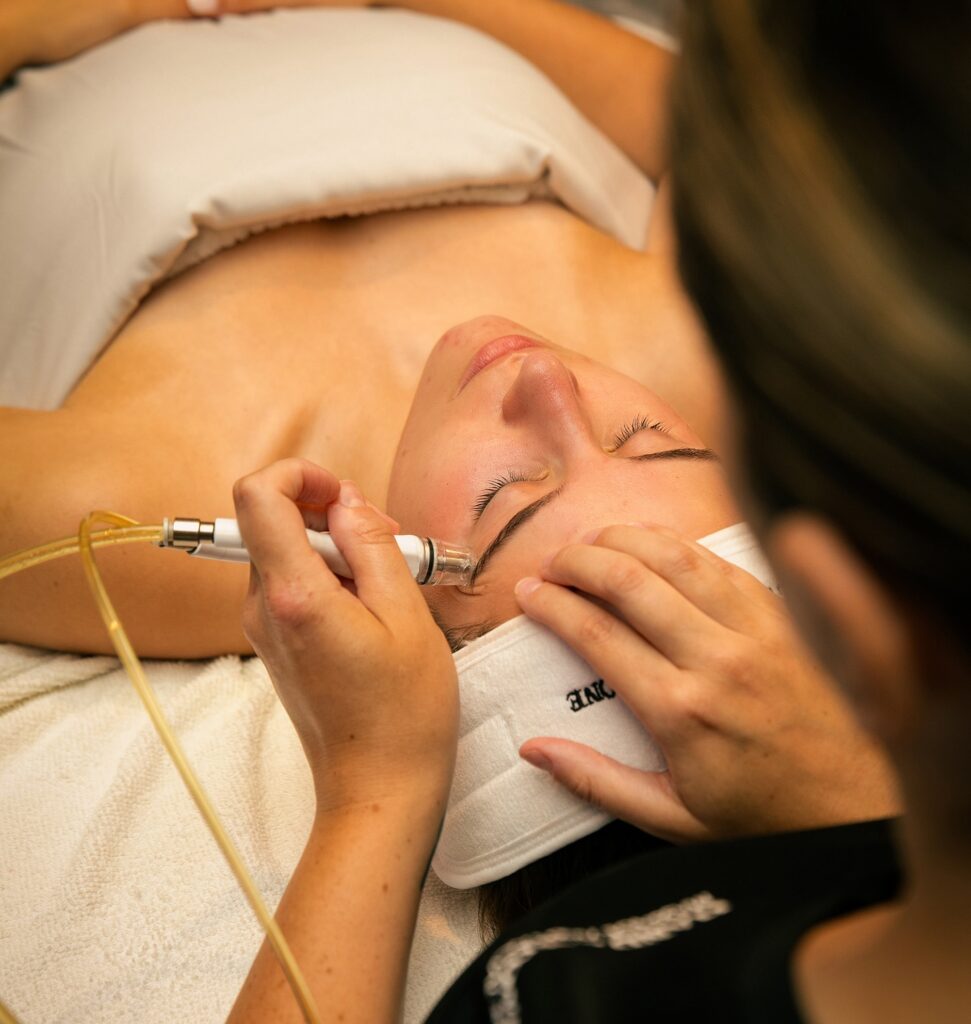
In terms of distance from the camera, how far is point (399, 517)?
1232 millimetres

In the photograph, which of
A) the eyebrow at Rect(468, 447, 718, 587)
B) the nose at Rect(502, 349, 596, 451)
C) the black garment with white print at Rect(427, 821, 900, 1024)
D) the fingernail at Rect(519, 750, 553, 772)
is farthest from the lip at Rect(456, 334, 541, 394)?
the black garment with white print at Rect(427, 821, 900, 1024)

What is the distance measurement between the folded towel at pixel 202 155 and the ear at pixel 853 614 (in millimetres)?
1247

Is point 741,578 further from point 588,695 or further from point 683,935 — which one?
point 683,935

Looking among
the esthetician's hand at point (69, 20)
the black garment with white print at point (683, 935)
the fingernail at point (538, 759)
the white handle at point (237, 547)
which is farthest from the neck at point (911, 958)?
the esthetician's hand at point (69, 20)

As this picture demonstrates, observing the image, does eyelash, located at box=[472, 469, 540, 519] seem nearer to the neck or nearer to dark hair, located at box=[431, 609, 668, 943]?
dark hair, located at box=[431, 609, 668, 943]

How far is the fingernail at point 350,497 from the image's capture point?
0.96 m

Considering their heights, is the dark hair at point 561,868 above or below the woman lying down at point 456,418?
below

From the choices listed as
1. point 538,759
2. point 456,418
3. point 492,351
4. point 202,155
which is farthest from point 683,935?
point 202,155

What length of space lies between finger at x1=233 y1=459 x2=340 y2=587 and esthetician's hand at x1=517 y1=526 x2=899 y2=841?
25 centimetres

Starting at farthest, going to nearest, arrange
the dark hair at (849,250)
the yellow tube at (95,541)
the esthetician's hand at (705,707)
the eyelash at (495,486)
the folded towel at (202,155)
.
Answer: the folded towel at (202,155) < the eyelash at (495,486) < the yellow tube at (95,541) < the esthetician's hand at (705,707) < the dark hair at (849,250)

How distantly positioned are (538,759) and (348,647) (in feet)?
0.76

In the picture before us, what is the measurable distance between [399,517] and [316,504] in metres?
0.27

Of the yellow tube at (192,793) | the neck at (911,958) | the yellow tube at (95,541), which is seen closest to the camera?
the neck at (911,958)

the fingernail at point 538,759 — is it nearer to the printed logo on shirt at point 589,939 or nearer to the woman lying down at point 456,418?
the woman lying down at point 456,418
